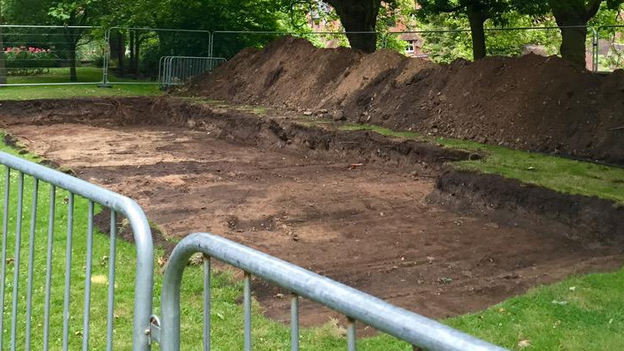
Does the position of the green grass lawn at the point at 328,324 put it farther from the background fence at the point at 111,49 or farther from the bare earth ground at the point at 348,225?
the background fence at the point at 111,49

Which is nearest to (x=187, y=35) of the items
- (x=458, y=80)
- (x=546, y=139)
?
(x=458, y=80)

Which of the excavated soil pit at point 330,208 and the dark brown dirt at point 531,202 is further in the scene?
the dark brown dirt at point 531,202

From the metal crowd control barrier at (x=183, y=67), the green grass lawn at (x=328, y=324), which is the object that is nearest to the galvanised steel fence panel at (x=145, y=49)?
the metal crowd control barrier at (x=183, y=67)

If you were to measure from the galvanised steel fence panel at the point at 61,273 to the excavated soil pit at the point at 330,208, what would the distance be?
4.55 ft

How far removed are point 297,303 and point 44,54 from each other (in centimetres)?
2475

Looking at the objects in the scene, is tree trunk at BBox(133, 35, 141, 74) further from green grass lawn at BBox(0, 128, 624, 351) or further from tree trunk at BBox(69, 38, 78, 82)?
green grass lawn at BBox(0, 128, 624, 351)

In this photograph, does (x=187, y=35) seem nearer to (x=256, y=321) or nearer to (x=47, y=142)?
(x=47, y=142)

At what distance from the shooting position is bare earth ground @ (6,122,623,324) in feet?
21.6

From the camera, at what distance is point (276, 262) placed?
214cm

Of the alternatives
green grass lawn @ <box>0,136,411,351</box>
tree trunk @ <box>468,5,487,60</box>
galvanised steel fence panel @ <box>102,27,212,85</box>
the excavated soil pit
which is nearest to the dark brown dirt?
the excavated soil pit

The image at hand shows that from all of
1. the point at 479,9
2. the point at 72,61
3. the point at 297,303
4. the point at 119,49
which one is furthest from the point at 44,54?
the point at 297,303

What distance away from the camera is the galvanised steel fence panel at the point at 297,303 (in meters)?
1.65

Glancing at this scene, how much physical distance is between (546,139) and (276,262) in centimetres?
1061

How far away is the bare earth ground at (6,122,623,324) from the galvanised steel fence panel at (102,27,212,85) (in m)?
11.2
